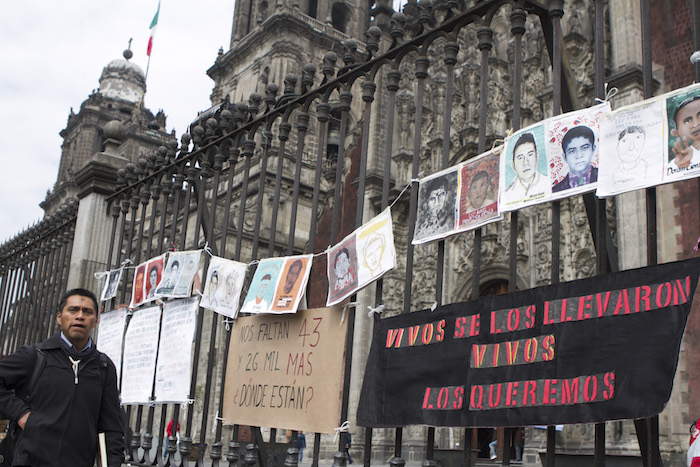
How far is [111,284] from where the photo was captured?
729 centimetres

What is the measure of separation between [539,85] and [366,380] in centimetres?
1235

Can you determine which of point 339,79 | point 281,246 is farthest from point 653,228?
point 281,246

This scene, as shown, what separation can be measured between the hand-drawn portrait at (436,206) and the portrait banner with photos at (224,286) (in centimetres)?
169

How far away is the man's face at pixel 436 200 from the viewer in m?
4.15

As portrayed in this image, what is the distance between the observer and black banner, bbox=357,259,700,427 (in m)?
2.96

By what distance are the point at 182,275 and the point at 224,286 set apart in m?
0.65

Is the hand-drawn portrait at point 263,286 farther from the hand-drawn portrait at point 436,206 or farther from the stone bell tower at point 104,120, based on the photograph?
the stone bell tower at point 104,120

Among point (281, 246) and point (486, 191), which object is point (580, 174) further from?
point (281, 246)

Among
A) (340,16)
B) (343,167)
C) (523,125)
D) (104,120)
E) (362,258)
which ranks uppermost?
(104,120)

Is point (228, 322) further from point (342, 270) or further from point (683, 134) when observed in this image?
point (683, 134)

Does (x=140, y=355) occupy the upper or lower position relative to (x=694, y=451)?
upper

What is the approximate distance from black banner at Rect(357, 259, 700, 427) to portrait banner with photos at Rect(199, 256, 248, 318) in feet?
5.26

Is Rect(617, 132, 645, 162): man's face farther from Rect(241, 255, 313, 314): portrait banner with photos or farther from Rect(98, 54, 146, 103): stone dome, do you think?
Rect(98, 54, 146, 103): stone dome

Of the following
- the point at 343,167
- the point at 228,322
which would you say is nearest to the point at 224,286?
the point at 228,322
